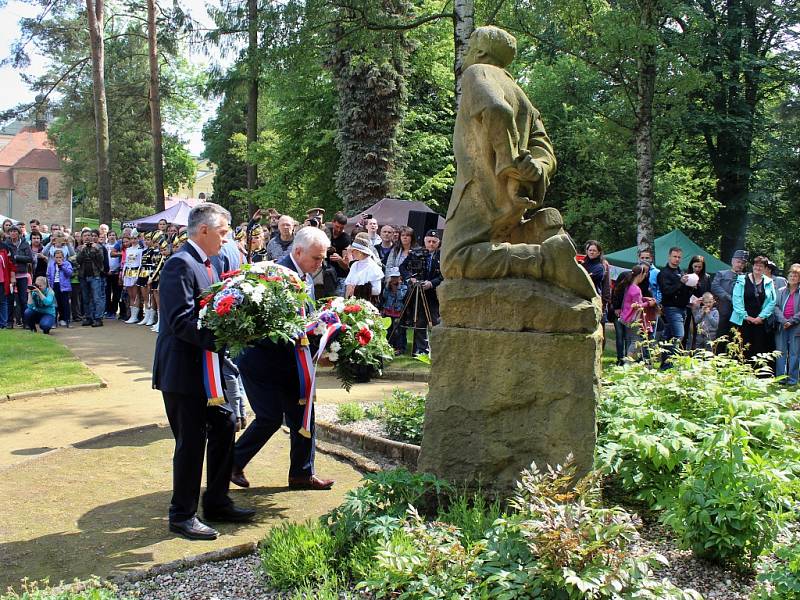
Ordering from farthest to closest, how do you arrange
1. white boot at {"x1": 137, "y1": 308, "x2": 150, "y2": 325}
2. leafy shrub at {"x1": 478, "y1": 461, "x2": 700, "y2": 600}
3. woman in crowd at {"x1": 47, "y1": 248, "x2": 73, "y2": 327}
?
white boot at {"x1": 137, "y1": 308, "x2": 150, "y2": 325} → woman in crowd at {"x1": 47, "y1": 248, "x2": 73, "y2": 327} → leafy shrub at {"x1": 478, "y1": 461, "x2": 700, "y2": 600}

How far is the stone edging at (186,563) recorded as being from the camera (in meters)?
4.01

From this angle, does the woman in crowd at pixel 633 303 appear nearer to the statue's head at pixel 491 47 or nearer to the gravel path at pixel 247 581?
the statue's head at pixel 491 47

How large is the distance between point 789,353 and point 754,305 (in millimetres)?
953

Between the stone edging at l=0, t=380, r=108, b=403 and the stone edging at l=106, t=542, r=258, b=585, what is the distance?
5.40m

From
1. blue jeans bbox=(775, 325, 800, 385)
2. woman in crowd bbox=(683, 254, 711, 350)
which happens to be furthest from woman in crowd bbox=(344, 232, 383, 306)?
blue jeans bbox=(775, 325, 800, 385)

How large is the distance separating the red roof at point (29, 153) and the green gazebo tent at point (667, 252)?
5841 centimetres

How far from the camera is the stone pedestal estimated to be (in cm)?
464

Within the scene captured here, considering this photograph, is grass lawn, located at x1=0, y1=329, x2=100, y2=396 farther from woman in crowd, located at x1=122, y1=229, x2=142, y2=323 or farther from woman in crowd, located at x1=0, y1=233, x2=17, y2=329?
woman in crowd, located at x1=122, y1=229, x2=142, y2=323

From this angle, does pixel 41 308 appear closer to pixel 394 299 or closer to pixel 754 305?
pixel 394 299

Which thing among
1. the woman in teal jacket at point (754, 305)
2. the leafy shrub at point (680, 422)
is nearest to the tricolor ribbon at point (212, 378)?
the leafy shrub at point (680, 422)

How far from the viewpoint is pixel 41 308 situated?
562 inches

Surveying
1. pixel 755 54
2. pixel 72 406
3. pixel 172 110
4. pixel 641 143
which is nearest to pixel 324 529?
pixel 72 406

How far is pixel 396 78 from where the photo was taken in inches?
834

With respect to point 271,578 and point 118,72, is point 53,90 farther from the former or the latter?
point 271,578
